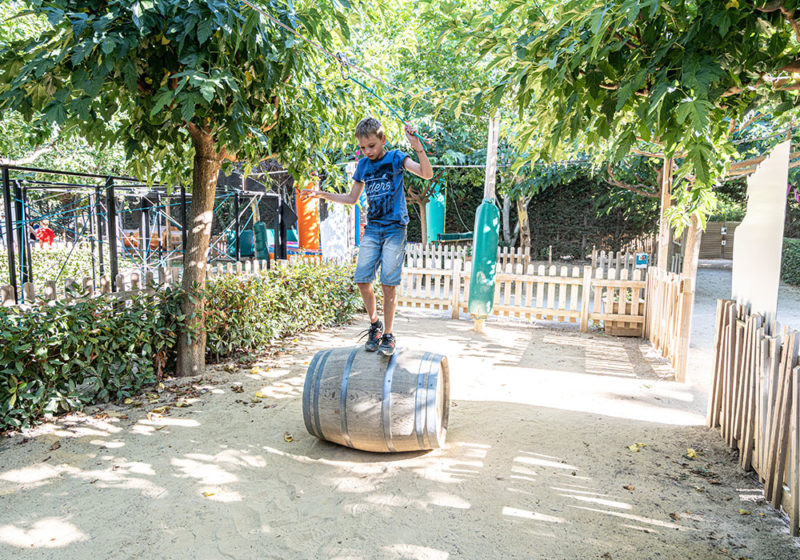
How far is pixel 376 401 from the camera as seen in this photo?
369 cm

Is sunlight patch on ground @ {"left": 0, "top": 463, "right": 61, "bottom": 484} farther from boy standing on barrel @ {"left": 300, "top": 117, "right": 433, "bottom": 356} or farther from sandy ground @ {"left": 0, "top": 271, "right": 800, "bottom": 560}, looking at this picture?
boy standing on barrel @ {"left": 300, "top": 117, "right": 433, "bottom": 356}

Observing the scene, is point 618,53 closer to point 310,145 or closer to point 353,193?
point 353,193

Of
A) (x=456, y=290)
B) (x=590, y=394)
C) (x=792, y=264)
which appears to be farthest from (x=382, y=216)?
(x=792, y=264)

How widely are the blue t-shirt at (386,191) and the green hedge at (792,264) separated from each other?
18391mm

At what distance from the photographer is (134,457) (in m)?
3.93

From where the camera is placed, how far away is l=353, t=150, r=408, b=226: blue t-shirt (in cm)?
391

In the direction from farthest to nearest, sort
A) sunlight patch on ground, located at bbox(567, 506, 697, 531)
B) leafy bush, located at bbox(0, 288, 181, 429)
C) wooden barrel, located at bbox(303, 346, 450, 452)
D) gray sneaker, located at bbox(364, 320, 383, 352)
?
1. leafy bush, located at bbox(0, 288, 181, 429)
2. gray sneaker, located at bbox(364, 320, 383, 352)
3. wooden barrel, located at bbox(303, 346, 450, 452)
4. sunlight patch on ground, located at bbox(567, 506, 697, 531)

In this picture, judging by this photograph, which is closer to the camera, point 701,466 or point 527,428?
point 701,466

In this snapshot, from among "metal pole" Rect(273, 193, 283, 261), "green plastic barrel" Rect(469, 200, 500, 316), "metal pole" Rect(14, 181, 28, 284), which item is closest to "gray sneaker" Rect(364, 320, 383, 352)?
"green plastic barrel" Rect(469, 200, 500, 316)

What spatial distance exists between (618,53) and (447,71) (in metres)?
13.4

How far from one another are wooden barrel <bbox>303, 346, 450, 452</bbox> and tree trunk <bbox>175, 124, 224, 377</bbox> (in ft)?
8.59

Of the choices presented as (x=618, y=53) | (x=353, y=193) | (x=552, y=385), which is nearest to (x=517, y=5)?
(x=618, y=53)

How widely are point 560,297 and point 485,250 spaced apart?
2.30m

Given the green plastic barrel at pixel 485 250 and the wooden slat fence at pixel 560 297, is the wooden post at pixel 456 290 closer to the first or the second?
the wooden slat fence at pixel 560 297
